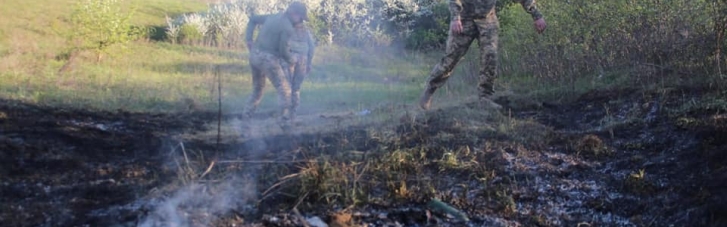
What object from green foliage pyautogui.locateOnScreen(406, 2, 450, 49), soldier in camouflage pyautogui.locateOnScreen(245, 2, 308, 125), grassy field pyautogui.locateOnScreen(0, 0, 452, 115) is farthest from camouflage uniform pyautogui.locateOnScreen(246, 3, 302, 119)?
green foliage pyautogui.locateOnScreen(406, 2, 450, 49)

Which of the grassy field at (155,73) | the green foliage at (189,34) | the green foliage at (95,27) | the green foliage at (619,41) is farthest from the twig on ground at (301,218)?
the green foliage at (189,34)

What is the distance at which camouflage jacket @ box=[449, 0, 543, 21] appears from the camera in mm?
6680

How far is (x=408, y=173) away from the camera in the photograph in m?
4.37

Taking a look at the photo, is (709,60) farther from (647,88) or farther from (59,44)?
(59,44)

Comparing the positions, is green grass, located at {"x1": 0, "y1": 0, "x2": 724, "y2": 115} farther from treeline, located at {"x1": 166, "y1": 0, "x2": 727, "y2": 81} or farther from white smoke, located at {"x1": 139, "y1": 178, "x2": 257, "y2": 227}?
white smoke, located at {"x1": 139, "y1": 178, "x2": 257, "y2": 227}

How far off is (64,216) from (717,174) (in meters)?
3.60

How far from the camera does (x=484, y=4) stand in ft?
21.9

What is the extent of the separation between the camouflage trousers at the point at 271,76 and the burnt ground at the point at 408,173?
50.9 inches

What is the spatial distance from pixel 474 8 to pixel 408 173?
289 cm

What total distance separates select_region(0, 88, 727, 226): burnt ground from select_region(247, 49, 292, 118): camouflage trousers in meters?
1.29

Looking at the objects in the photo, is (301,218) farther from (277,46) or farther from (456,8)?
(277,46)

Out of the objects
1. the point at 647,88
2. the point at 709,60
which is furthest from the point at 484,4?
the point at 709,60

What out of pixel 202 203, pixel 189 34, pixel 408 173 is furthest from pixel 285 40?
pixel 189 34

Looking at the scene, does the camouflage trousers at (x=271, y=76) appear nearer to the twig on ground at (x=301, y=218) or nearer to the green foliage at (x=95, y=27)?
the twig on ground at (x=301, y=218)
